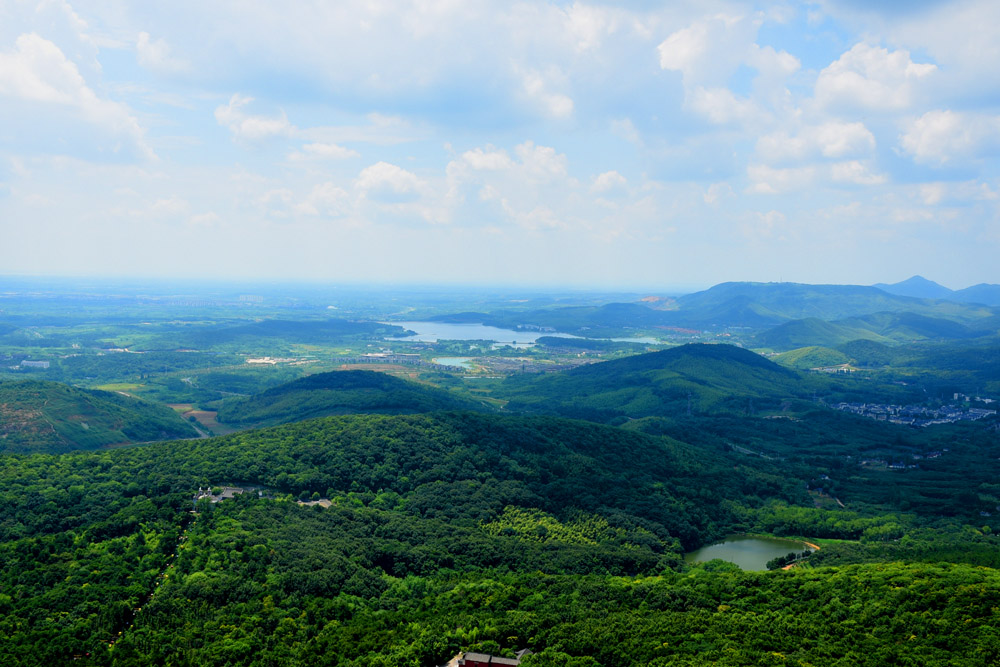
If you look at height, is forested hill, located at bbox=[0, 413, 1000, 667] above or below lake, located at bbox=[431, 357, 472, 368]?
above

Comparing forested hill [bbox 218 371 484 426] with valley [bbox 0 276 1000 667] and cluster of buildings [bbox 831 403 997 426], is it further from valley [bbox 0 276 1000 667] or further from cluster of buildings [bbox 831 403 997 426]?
cluster of buildings [bbox 831 403 997 426]

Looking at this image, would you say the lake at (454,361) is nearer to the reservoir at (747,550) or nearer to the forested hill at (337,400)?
the forested hill at (337,400)

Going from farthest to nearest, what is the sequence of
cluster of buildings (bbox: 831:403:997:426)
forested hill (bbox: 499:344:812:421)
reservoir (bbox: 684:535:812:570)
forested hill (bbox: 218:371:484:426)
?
forested hill (bbox: 499:344:812:421) → cluster of buildings (bbox: 831:403:997:426) → forested hill (bbox: 218:371:484:426) → reservoir (bbox: 684:535:812:570)

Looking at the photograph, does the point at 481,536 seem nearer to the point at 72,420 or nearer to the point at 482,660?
the point at 482,660

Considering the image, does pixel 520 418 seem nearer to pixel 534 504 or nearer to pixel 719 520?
pixel 534 504

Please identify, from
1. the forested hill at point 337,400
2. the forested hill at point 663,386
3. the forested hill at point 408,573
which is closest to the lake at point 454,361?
the forested hill at point 663,386

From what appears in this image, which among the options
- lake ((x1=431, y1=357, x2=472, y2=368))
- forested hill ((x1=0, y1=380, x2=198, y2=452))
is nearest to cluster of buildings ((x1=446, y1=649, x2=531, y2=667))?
forested hill ((x1=0, y1=380, x2=198, y2=452))

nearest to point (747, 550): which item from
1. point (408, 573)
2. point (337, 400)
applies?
point (408, 573)
